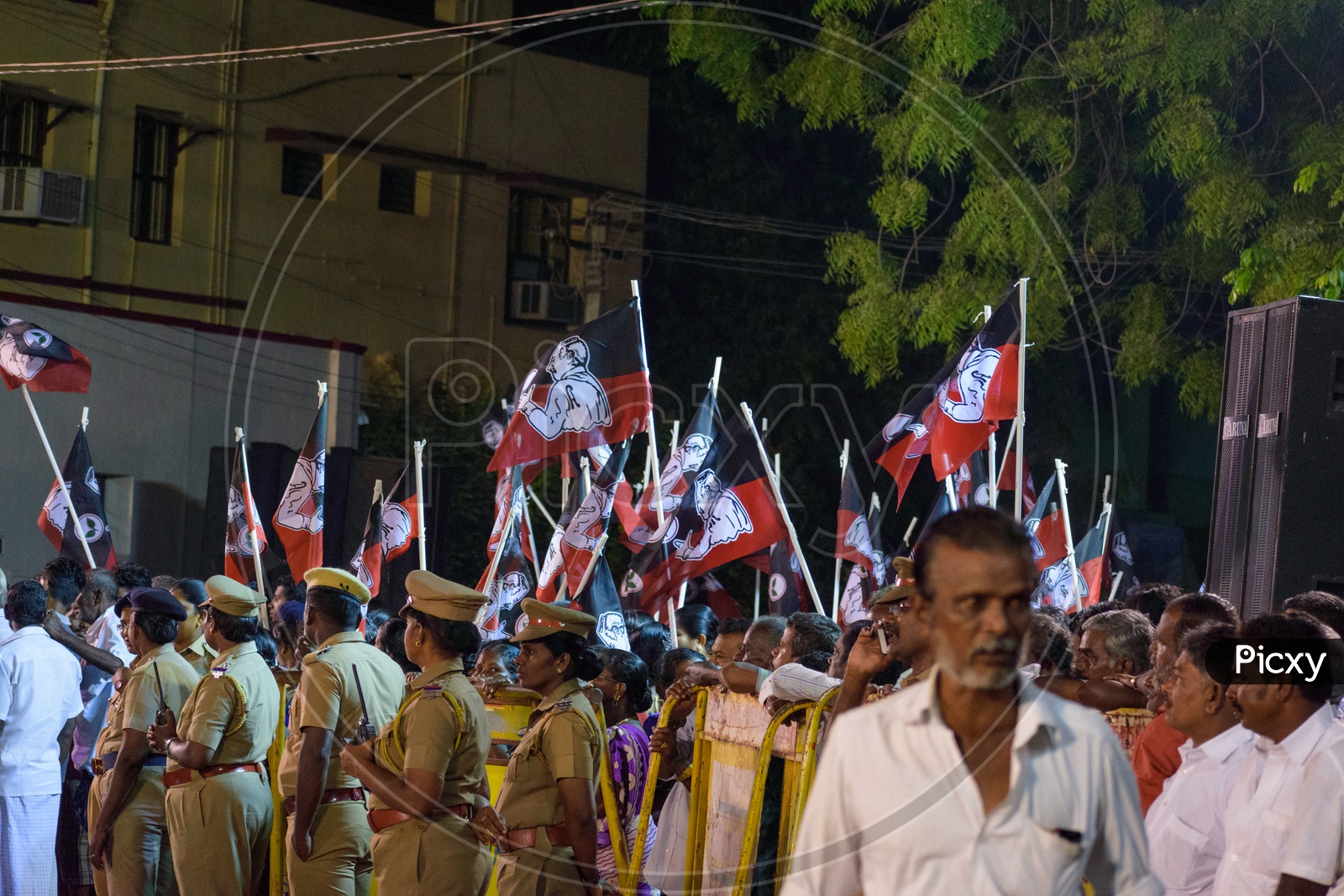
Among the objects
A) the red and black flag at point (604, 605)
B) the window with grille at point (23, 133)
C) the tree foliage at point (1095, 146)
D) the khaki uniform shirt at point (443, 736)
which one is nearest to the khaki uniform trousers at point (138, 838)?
the khaki uniform shirt at point (443, 736)

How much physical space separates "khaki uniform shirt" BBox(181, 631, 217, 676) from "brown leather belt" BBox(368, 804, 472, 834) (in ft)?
7.86

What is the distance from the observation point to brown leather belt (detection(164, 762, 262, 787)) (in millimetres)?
6742

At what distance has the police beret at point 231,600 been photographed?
682 cm

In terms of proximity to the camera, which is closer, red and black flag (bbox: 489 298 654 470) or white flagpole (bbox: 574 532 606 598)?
red and black flag (bbox: 489 298 654 470)

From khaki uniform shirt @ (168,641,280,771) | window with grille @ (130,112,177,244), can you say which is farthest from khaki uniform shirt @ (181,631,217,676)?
window with grille @ (130,112,177,244)

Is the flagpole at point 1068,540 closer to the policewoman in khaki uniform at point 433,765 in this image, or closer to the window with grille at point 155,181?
the policewoman in khaki uniform at point 433,765

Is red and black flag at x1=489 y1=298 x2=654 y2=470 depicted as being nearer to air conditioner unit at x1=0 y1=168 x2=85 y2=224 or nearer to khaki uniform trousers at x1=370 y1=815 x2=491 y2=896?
khaki uniform trousers at x1=370 y1=815 x2=491 y2=896

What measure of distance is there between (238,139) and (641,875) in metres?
18.1

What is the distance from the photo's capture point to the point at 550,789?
18.3 feet

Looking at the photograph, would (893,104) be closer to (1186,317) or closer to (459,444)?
(1186,317)

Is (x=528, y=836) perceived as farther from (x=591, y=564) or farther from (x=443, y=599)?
(x=591, y=564)

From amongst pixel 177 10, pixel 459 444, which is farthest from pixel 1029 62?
pixel 177 10

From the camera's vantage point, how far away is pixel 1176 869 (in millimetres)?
4082

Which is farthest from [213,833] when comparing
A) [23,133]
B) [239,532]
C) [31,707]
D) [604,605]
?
[23,133]
